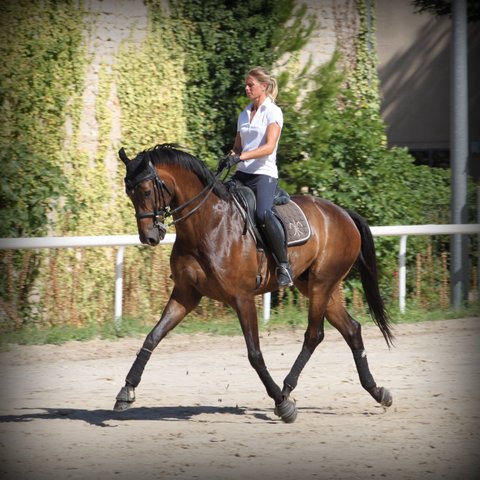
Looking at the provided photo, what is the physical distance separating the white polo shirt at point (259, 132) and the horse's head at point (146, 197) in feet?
2.81

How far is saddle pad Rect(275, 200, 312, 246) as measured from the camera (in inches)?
319

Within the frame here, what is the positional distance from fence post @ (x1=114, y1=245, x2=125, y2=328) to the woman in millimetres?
3363

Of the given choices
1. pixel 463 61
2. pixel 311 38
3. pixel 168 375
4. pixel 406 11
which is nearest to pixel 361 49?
pixel 311 38

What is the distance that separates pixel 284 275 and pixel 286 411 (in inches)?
40.3

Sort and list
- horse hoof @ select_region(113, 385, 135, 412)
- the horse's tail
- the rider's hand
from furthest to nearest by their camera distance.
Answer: the horse's tail, the rider's hand, horse hoof @ select_region(113, 385, 135, 412)

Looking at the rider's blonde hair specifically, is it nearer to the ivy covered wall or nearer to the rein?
the rein

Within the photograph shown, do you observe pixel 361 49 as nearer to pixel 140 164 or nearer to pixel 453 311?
pixel 453 311

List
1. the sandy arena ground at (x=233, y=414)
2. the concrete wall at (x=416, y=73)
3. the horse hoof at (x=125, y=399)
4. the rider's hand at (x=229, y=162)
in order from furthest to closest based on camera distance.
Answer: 1. the concrete wall at (x=416, y=73)
2. the rider's hand at (x=229, y=162)
3. the horse hoof at (x=125, y=399)
4. the sandy arena ground at (x=233, y=414)

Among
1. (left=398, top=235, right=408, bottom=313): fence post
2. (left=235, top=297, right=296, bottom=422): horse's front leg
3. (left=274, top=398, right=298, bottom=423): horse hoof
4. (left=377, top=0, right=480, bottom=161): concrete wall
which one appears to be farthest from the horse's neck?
(left=377, top=0, right=480, bottom=161): concrete wall

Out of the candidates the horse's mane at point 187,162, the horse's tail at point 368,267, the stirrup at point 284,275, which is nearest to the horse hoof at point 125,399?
the stirrup at point 284,275

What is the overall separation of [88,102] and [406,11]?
10.6m

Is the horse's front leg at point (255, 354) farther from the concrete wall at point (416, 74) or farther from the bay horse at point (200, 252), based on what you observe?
the concrete wall at point (416, 74)

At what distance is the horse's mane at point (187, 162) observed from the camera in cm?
766

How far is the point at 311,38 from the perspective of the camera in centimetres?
1446
